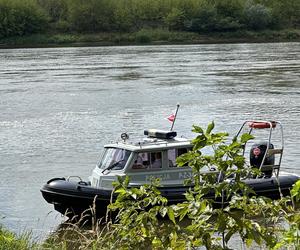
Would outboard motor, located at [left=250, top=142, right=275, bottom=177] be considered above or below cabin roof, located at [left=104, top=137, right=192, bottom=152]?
below

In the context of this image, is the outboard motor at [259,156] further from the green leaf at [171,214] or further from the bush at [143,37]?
the bush at [143,37]

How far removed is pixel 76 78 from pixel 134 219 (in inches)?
1732

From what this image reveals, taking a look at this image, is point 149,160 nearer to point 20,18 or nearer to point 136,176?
point 136,176

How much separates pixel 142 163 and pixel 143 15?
338 feet

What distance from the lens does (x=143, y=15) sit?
117 metres

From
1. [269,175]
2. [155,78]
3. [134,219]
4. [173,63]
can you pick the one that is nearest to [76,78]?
[155,78]

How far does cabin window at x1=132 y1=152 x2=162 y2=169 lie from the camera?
15352 millimetres

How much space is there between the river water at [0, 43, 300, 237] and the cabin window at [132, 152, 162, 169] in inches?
87.9

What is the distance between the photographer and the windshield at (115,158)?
15336 millimetres

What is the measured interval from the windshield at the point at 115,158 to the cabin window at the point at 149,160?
29 cm

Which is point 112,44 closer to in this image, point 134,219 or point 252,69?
point 252,69

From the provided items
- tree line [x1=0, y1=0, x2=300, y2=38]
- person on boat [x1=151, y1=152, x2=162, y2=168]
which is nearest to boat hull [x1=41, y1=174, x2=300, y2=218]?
person on boat [x1=151, y1=152, x2=162, y2=168]

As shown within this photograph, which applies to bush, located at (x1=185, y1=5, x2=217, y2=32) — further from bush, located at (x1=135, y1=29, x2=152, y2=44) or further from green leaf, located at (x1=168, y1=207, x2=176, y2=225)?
green leaf, located at (x1=168, y1=207, x2=176, y2=225)

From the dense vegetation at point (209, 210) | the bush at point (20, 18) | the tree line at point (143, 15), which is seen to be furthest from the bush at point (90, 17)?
the dense vegetation at point (209, 210)
